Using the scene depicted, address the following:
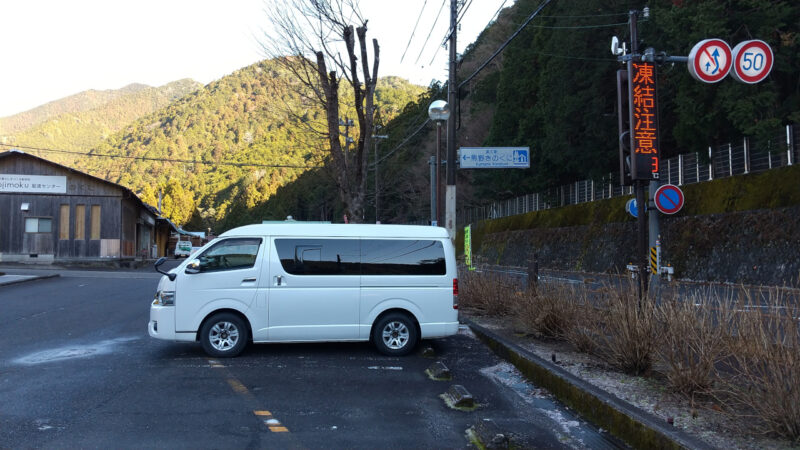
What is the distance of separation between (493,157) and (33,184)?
30796 mm

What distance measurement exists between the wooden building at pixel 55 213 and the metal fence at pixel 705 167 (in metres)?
26.6

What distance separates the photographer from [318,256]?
8438 mm

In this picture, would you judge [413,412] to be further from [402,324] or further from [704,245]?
[704,245]

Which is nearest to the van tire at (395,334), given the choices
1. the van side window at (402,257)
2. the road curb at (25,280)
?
the van side window at (402,257)

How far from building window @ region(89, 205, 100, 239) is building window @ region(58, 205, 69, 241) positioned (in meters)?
1.35

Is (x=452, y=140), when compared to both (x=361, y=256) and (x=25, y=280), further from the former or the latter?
(x=25, y=280)

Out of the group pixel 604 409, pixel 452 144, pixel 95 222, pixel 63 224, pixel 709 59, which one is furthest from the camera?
pixel 95 222

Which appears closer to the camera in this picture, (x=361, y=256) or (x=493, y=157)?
(x=361, y=256)

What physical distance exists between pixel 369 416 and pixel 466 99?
50.9 metres

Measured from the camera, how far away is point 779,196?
18.6 m

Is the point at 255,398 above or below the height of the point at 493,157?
below

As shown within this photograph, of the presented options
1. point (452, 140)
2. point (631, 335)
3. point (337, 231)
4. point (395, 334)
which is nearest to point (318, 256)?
point (337, 231)

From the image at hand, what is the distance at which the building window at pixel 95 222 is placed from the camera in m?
35.4

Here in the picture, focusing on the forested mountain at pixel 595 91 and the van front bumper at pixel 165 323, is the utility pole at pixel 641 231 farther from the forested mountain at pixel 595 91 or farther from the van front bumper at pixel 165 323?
the forested mountain at pixel 595 91
